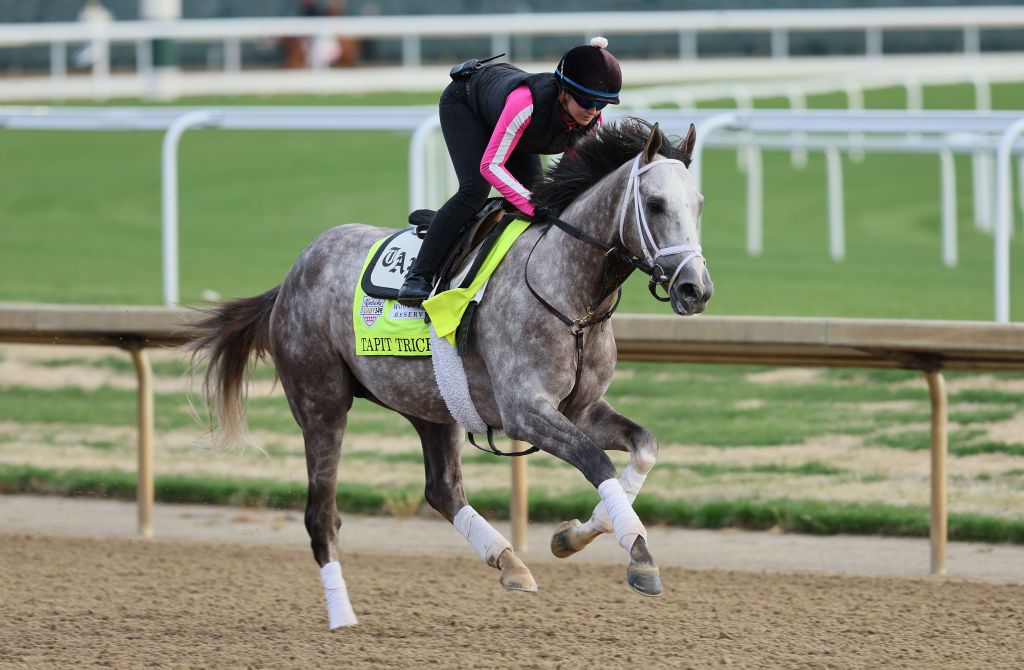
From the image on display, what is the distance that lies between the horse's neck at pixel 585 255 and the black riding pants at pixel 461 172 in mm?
406

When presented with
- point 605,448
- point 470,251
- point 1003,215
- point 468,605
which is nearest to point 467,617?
point 468,605

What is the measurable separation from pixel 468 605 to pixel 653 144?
6.56 feet

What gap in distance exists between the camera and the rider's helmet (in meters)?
4.80

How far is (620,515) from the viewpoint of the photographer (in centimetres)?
453

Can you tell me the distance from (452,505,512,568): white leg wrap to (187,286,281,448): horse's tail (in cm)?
110

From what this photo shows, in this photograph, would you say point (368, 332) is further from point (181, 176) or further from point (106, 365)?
point (181, 176)

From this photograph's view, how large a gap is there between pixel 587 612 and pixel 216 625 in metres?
1.30

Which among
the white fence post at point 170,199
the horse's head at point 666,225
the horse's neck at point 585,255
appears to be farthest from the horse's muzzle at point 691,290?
the white fence post at point 170,199

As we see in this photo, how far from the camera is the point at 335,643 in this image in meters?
5.22

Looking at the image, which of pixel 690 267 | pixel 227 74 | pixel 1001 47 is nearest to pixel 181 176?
pixel 227 74

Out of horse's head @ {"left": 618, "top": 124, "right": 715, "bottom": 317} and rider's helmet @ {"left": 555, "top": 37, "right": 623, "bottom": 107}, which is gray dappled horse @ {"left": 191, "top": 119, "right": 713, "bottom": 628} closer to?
horse's head @ {"left": 618, "top": 124, "right": 715, "bottom": 317}

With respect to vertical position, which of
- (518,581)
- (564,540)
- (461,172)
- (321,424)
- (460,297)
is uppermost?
(461,172)

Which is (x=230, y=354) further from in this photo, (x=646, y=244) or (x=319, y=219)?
(x=319, y=219)

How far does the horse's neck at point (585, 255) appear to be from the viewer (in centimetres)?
480
